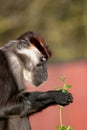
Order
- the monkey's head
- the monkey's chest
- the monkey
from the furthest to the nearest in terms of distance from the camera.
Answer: the monkey's head
the monkey's chest
the monkey

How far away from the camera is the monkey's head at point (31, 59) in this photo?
5219 millimetres

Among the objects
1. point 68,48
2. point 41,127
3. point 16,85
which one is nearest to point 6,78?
point 16,85

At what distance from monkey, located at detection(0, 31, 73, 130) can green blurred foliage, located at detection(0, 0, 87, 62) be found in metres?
4.89

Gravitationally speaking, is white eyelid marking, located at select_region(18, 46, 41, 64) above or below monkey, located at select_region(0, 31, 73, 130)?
above

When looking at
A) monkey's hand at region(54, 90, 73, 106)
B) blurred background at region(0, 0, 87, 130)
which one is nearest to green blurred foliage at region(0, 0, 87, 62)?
A: blurred background at region(0, 0, 87, 130)

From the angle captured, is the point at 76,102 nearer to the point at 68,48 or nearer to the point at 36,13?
the point at 68,48

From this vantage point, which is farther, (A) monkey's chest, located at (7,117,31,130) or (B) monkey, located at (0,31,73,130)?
(A) monkey's chest, located at (7,117,31,130)

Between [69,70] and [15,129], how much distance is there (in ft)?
6.58

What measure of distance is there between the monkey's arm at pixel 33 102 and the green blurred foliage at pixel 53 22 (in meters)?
5.09

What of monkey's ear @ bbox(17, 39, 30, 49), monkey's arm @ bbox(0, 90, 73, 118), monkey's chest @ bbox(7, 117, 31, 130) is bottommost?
monkey's chest @ bbox(7, 117, 31, 130)

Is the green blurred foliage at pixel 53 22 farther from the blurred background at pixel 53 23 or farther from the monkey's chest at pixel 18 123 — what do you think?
the monkey's chest at pixel 18 123

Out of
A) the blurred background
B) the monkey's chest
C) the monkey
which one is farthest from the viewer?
the blurred background

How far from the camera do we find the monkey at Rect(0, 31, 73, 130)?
4.94 metres

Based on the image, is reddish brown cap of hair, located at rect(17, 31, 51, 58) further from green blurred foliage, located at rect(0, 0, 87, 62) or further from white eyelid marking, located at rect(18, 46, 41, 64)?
green blurred foliage, located at rect(0, 0, 87, 62)
